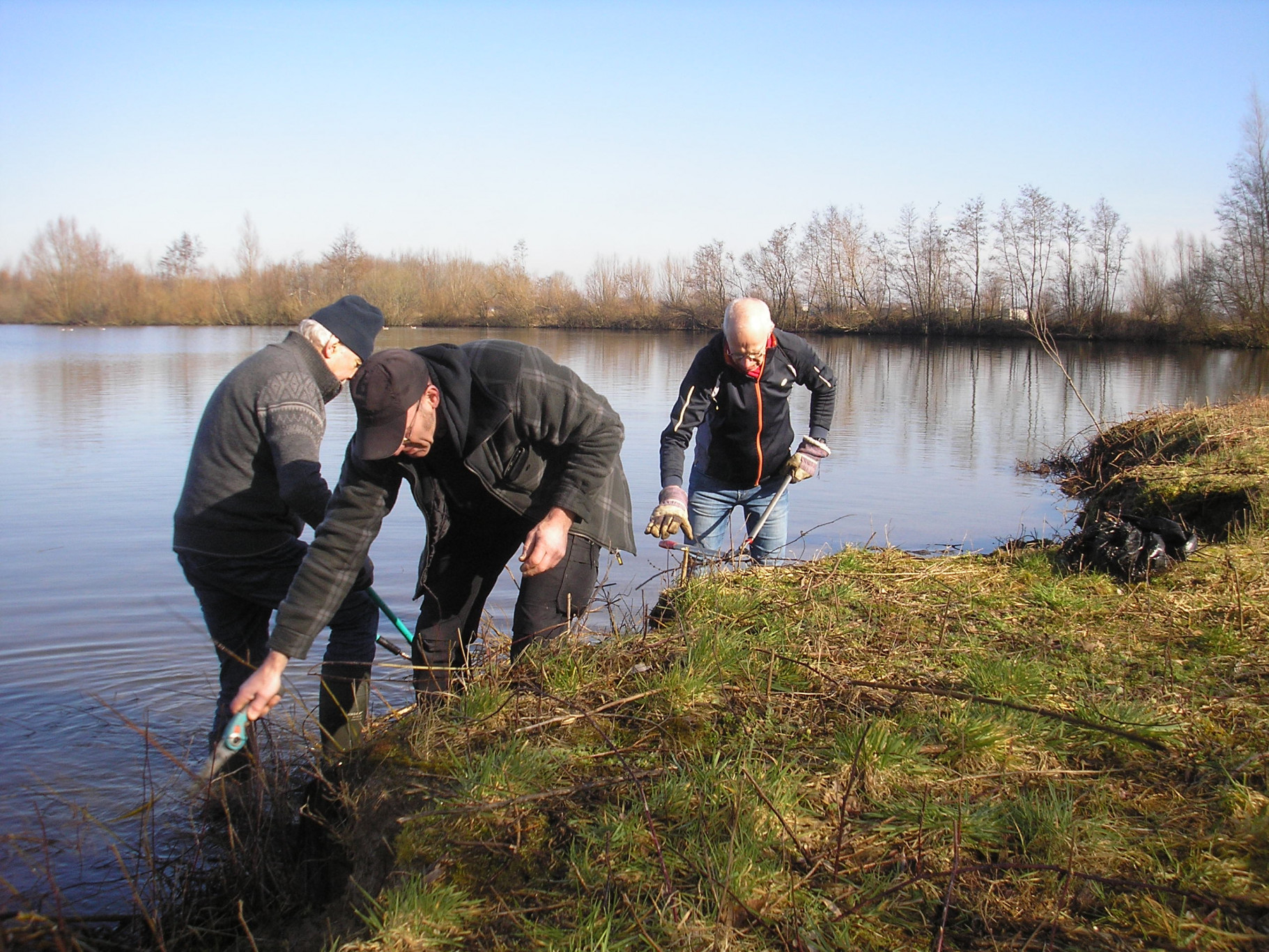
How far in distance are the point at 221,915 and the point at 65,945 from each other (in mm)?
470

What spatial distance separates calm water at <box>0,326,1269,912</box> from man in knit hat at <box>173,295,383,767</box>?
0.94ft

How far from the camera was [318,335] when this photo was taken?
3.95 m

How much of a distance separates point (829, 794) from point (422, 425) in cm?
172

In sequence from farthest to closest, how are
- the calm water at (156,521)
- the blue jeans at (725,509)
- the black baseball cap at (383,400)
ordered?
1. the blue jeans at (725,509)
2. the calm water at (156,521)
3. the black baseball cap at (383,400)

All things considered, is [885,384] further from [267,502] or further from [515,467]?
[267,502]

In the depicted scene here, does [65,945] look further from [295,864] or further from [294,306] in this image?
[294,306]

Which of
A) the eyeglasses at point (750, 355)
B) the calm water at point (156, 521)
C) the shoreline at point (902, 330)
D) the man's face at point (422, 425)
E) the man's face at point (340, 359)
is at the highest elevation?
the shoreline at point (902, 330)

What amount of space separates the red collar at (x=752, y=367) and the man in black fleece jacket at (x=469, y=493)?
186 cm

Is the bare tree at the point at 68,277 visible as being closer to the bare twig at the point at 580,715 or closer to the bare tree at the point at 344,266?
the bare tree at the point at 344,266

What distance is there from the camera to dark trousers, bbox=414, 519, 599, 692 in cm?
365

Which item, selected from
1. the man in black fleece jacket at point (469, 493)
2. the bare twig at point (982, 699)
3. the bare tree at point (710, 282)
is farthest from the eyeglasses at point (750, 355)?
the bare tree at point (710, 282)

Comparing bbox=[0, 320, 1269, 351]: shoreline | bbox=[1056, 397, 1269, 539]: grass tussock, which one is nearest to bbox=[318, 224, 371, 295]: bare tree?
bbox=[0, 320, 1269, 351]: shoreline

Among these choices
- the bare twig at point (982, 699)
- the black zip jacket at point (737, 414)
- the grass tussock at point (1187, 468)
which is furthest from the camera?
the grass tussock at point (1187, 468)

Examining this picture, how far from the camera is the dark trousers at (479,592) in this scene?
3.65 metres
